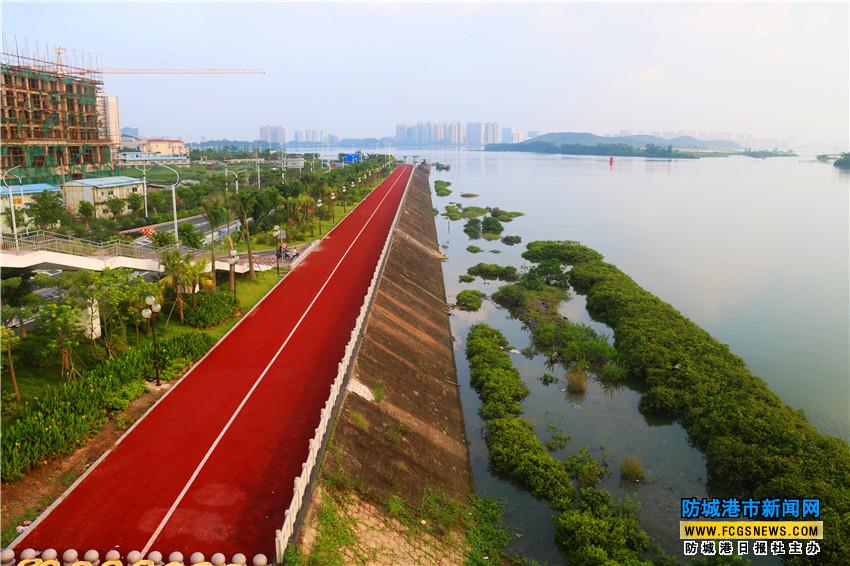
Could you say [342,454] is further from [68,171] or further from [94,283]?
[68,171]

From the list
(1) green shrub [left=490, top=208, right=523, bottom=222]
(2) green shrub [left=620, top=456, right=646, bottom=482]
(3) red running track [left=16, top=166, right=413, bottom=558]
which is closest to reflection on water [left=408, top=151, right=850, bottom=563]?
(2) green shrub [left=620, top=456, right=646, bottom=482]

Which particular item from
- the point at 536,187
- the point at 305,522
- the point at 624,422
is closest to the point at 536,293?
the point at 624,422

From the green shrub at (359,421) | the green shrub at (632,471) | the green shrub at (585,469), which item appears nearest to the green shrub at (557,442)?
the green shrub at (585,469)

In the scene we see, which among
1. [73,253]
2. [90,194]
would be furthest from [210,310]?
[90,194]

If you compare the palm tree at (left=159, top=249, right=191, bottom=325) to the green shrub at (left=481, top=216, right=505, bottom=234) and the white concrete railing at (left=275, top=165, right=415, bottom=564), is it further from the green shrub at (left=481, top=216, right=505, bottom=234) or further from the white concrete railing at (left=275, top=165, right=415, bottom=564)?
the green shrub at (left=481, top=216, right=505, bottom=234)

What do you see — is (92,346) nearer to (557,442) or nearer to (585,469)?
(557,442)

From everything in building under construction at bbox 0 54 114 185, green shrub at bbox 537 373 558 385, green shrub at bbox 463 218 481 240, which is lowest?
green shrub at bbox 537 373 558 385
